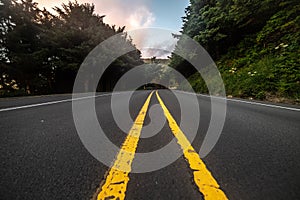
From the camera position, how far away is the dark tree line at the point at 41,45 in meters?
18.4

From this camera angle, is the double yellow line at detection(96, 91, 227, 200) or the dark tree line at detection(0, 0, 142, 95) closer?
the double yellow line at detection(96, 91, 227, 200)

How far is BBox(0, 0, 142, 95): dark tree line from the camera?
1844 cm

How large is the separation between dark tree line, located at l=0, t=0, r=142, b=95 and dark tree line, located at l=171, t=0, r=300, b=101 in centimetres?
1392

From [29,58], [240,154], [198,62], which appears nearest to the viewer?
[240,154]

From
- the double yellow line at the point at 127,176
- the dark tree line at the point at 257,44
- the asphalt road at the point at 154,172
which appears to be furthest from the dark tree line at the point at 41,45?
the double yellow line at the point at 127,176

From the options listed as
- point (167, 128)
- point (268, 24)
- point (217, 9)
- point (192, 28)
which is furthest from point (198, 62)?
point (167, 128)

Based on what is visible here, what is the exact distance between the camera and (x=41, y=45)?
21047mm

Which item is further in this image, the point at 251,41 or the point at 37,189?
the point at 251,41

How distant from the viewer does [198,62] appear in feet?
78.0

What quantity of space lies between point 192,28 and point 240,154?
21.4 metres

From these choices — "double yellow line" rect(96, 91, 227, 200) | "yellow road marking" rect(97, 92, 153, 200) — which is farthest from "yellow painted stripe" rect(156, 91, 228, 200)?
"yellow road marking" rect(97, 92, 153, 200)

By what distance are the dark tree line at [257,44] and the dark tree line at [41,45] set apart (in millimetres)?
13924

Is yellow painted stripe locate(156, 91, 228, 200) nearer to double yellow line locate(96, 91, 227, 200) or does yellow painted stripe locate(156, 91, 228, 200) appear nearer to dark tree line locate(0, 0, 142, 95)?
double yellow line locate(96, 91, 227, 200)

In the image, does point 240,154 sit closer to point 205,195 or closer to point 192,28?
point 205,195
